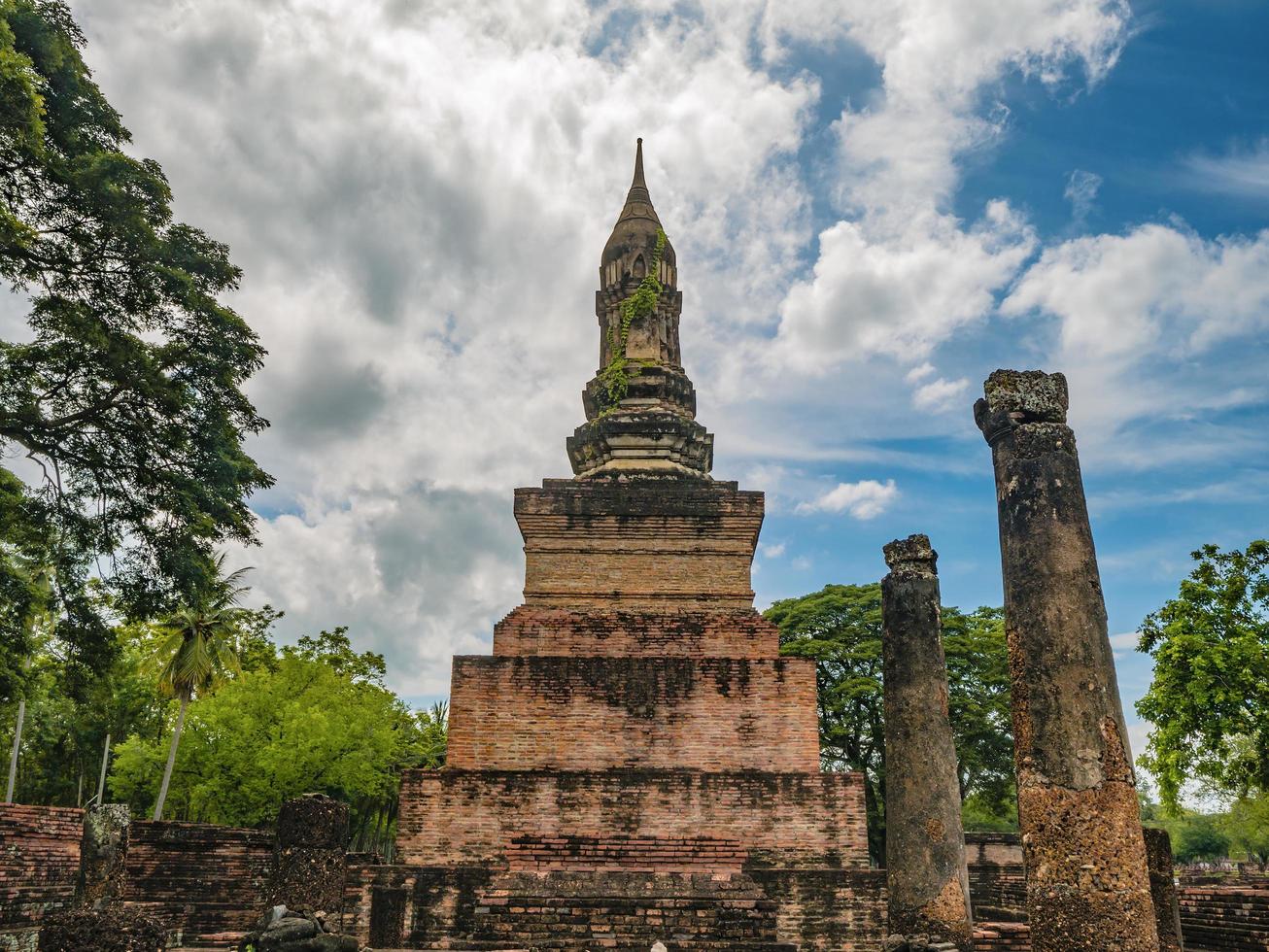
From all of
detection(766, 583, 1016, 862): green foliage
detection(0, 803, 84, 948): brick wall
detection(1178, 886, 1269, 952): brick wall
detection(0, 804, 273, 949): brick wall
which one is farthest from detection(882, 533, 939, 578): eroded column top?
detection(766, 583, 1016, 862): green foliage

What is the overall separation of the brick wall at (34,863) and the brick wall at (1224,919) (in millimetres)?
16599

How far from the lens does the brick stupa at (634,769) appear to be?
1156 centimetres

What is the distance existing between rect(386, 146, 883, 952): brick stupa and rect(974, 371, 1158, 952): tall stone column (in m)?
6.04

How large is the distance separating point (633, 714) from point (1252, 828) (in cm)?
4232

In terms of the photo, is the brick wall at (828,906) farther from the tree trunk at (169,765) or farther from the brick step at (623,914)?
the tree trunk at (169,765)

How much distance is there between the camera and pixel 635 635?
14656 millimetres

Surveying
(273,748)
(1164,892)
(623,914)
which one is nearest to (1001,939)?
(1164,892)

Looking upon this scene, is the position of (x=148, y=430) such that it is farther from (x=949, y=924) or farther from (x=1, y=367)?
(x=949, y=924)

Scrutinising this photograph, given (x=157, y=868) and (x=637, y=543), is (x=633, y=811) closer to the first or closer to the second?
(x=637, y=543)

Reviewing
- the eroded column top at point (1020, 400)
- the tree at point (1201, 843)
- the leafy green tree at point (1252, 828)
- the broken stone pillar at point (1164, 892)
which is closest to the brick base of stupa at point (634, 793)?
the broken stone pillar at point (1164, 892)

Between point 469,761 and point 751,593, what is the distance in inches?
206

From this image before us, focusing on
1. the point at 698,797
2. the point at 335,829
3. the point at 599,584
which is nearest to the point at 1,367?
the point at 335,829

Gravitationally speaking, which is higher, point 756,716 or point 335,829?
point 756,716

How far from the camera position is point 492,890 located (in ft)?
38.4
